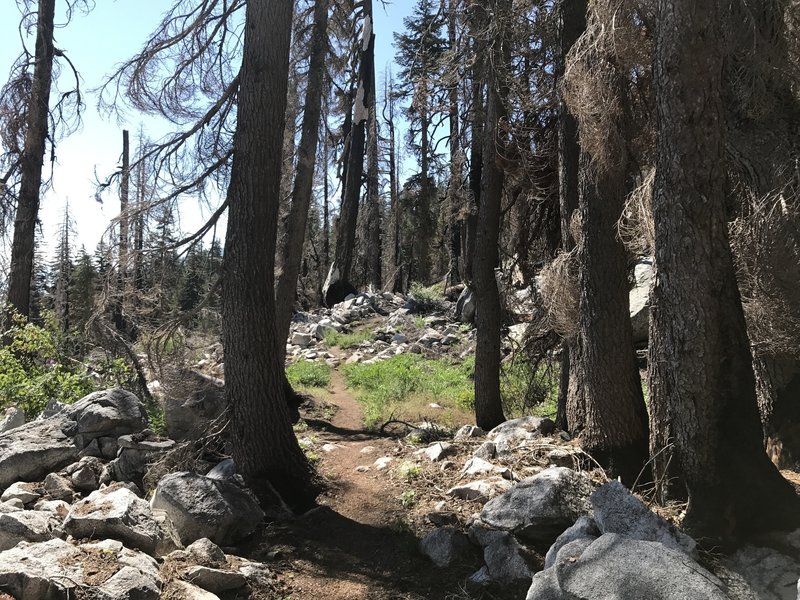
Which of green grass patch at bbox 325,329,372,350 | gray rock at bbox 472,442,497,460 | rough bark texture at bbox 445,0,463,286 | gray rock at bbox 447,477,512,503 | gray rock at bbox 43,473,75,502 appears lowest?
gray rock at bbox 43,473,75,502

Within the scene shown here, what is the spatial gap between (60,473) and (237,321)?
2.74m

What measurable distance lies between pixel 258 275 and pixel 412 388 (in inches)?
232

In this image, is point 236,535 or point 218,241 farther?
point 218,241

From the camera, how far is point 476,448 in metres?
6.66

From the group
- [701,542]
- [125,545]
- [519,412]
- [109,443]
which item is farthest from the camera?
[519,412]

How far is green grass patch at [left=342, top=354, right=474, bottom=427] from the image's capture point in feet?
32.1

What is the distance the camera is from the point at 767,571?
11.5 feet

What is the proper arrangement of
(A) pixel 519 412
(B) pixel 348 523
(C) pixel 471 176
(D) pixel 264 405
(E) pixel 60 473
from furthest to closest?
(C) pixel 471 176, (A) pixel 519 412, (E) pixel 60 473, (D) pixel 264 405, (B) pixel 348 523

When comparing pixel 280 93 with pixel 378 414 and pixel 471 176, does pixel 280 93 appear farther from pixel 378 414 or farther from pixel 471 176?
pixel 471 176

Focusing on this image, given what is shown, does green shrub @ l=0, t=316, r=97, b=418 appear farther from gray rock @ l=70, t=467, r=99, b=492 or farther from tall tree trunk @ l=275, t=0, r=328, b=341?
tall tree trunk @ l=275, t=0, r=328, b=341

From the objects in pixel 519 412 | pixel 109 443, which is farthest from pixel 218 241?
pixel 519 412

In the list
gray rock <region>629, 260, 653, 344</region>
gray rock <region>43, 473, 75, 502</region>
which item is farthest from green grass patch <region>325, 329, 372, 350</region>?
gray rock <region>43, 473, 75, 502</region>

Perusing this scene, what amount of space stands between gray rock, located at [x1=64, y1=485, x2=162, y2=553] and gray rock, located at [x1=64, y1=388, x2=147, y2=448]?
113 inches

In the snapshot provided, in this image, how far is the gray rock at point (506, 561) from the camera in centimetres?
412
